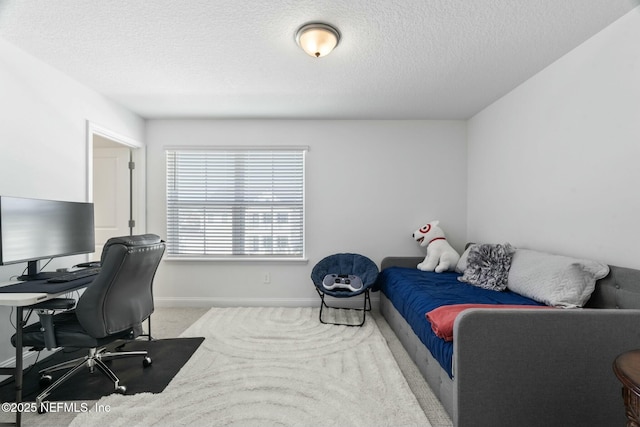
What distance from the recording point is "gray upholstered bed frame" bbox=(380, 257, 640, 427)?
151 cm

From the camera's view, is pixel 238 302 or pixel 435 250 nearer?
pixel 435 250

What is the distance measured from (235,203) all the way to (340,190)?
141cm

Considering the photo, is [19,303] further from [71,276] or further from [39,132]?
[39,132]

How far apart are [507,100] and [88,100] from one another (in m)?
4.25

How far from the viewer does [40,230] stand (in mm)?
2162

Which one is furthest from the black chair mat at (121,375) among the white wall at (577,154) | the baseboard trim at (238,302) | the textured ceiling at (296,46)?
the white wall at (577,154)

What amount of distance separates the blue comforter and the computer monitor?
9.06ft

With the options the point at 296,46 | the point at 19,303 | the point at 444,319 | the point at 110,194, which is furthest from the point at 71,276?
the point at 444,319

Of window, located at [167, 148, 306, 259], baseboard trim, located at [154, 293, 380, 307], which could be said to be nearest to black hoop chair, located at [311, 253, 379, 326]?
baseboard trim, located at [154, 293, 380, 307]

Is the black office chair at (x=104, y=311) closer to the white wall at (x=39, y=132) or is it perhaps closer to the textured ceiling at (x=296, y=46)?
the white wall at (x=39, y=132)

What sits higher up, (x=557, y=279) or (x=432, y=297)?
(x=557, y=279)

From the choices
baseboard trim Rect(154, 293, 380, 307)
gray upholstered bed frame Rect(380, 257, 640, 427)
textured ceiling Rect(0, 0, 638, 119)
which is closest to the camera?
gray upholstered bed frame Rect(380, 257, 640, 427)

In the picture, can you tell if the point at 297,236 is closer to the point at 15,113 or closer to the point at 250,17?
the point at 250,17

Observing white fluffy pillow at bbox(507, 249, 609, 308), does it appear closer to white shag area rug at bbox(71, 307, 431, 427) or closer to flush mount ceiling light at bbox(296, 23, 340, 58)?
white shag area rug at bbox(71, 307, 431, 427)
